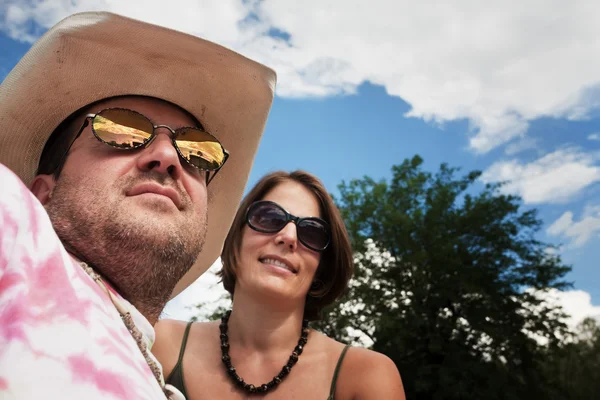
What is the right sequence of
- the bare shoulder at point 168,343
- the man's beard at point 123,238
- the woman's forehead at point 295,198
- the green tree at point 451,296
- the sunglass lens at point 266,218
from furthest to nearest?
the green tree at point 451,296, the woman's forehead at point 295,198, the sunglass lens at point 266,218, the bare shoulder at point 168,343, the man's beard at point 123,238

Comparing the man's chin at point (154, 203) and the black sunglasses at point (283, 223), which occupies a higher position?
the black sunglasses at point (283, 223)

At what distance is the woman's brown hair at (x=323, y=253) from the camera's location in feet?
9.35

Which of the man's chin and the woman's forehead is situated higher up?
the woman's forehead

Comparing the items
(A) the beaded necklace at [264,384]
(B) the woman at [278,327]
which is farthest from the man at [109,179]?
(A) the beaded necklace at [264,384]

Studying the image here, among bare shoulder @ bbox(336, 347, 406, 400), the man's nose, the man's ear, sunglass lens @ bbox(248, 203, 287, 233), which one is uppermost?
sunglass lens @ bbox(248, 203, 287, 233)

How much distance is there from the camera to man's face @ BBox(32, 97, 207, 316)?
1452 mm

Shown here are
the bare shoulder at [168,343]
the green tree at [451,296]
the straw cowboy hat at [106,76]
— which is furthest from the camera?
the green tree at [451,296]

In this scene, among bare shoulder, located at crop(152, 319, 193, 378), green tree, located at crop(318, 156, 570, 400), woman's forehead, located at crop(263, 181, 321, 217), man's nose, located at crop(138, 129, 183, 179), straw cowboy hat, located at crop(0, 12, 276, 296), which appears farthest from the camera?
green tree, located at crop(318, 156, 570, 400)

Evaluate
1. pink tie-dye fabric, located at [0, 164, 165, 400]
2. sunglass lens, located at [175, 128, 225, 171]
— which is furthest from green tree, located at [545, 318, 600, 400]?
pink tie-dye fabric, located at [0, 164, 165, 400]

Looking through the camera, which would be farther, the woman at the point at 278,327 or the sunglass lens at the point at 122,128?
the woman at the point at 278,327

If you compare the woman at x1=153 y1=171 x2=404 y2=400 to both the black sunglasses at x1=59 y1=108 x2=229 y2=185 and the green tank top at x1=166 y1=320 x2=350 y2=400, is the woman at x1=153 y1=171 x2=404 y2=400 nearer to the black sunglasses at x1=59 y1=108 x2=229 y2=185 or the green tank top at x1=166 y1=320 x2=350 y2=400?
the green tank top at x1=166 y1=320 x2=350 y2=400

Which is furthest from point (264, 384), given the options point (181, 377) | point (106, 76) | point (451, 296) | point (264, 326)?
point (451, 296)

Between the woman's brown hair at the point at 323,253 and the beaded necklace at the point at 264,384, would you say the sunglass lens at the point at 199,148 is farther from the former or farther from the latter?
the beaded necklace at the point at 264,384

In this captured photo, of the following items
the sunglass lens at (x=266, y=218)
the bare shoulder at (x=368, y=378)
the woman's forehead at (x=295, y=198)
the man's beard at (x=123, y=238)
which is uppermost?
the woman's forehead at (x=295, y=198)
